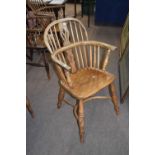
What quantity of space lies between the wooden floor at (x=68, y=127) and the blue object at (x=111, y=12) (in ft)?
7.09

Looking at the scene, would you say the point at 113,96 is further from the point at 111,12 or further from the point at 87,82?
the point at 111,12

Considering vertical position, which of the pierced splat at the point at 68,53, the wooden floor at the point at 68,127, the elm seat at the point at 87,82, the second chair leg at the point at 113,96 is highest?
the pierced splat at the point at 68,53

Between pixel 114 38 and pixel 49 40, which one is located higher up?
pixel 49 40

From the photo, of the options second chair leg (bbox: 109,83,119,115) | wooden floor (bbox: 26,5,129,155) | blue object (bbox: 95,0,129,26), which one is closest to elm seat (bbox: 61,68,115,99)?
second chair leg (bbox: 109,83,119,115)

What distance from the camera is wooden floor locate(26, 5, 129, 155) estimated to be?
6.73 ft

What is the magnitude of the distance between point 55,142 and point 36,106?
56 centimetres

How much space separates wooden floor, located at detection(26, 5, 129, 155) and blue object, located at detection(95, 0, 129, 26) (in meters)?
2.16

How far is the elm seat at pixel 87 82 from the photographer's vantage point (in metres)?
2.04

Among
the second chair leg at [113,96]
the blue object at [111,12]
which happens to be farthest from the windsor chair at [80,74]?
the blue object at [111,12]

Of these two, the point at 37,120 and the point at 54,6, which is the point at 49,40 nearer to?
the point at 37,120

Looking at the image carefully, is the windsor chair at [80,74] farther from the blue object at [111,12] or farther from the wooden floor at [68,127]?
the blue object at [111,12]

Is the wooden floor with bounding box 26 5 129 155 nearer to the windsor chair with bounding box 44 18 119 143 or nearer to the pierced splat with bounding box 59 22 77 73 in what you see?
the windsor chair with bounding box 44 18 119 143
